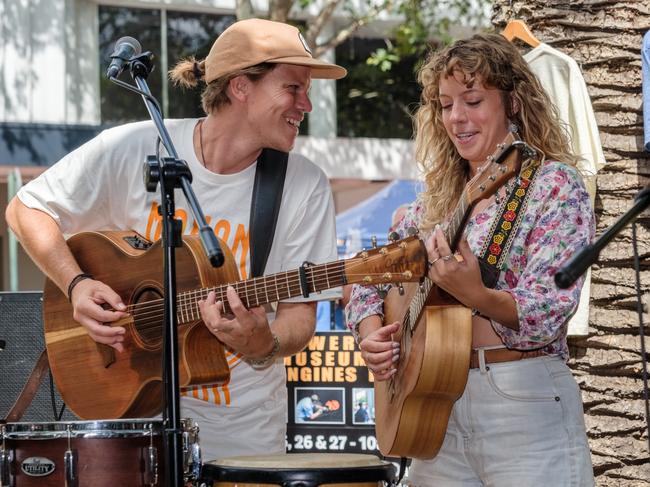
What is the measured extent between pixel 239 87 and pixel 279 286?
956 mm

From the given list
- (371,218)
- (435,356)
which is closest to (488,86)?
(435,356)

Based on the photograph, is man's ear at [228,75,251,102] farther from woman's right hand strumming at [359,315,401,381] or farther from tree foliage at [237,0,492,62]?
tree foliage at [237,0,492,62]

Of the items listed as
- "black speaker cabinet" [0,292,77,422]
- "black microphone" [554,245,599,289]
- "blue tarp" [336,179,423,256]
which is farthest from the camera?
"blue tarp" [336,179,423,256]

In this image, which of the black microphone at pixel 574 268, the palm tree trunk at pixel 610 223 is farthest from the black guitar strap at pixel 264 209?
the black microphone at pixel 574 268

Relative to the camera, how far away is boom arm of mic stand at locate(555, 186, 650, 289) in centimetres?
231

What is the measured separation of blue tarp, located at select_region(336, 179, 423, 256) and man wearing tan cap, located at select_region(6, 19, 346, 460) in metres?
6.06

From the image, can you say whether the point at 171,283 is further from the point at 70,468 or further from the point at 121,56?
the point at 121,56

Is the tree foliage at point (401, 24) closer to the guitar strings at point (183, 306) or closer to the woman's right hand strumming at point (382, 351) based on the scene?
the guitar strings at point (183, 306)

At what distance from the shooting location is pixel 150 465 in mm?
3318

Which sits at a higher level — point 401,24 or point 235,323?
point 401,24

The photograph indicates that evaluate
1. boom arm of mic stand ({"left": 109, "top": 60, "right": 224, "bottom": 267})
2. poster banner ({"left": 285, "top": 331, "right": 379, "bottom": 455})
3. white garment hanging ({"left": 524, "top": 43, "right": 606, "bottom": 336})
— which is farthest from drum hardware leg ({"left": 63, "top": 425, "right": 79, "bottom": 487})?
poster banner ({"left": 285, "top": 331, "right": 379, "bottom": 455})

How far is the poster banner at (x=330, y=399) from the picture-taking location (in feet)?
20.0

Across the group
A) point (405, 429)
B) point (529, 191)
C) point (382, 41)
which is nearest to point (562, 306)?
point (529, 191)

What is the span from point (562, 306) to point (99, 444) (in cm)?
148
